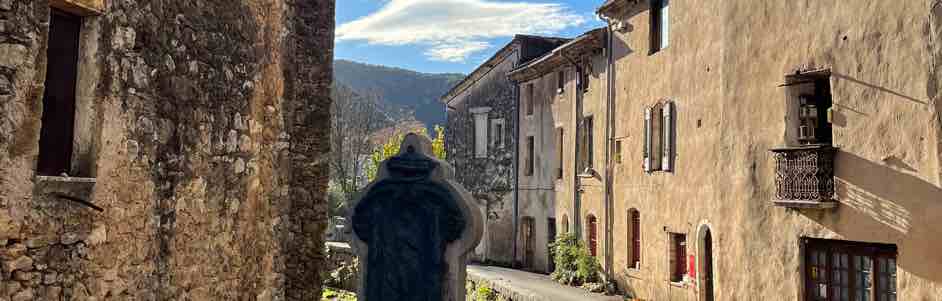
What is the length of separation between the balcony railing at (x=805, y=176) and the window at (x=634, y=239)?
23.8 ft

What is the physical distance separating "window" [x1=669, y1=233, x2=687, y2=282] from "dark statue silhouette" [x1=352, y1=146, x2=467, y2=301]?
12.0m

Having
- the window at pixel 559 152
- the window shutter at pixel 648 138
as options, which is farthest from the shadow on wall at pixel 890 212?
the window at pixel 559 152

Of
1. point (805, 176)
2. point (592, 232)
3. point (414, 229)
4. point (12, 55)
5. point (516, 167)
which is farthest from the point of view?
point (516, 167)

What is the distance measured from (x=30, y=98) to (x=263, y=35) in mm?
2838

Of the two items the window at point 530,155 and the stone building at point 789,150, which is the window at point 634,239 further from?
the window at point 530,155

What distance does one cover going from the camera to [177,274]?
18.3ft

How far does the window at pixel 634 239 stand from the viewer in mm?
19641

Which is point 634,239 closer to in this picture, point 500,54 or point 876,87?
point 876,87

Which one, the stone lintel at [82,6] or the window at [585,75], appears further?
the window at [585,75]

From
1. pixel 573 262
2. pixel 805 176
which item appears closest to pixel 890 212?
pixel 805 176

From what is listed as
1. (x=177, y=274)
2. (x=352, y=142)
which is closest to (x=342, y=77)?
(x=352, y=142)

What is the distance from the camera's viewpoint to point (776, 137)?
12836 millimetres

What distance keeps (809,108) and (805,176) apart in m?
1.12

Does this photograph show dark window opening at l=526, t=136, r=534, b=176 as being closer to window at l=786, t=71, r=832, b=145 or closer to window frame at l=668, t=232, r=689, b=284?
window frame at l=668, t=232, r=689, b=284
